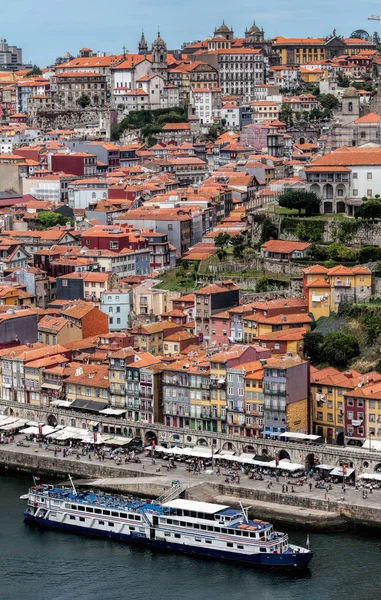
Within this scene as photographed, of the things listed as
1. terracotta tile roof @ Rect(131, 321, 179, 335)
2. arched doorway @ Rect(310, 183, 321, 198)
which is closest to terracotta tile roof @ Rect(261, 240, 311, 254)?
arched doorway @ Rect(310, 183, 321, 198)

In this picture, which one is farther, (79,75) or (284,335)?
(79,75)

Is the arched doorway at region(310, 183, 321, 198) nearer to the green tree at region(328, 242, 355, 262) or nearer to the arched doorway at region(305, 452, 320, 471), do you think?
the green tree at region(328, 242, 355, 262)

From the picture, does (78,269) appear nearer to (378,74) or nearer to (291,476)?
(291,476)

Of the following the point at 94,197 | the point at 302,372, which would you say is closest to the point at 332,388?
the point at 302,372

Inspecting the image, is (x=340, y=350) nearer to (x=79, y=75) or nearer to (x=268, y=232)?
(x=268, y=232)

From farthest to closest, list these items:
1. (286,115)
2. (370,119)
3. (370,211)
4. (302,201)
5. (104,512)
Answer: (286,115)
(370,119)
(302,201)
(370,211)
(104,512)

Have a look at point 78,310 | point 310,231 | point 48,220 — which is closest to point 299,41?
point 48,220
